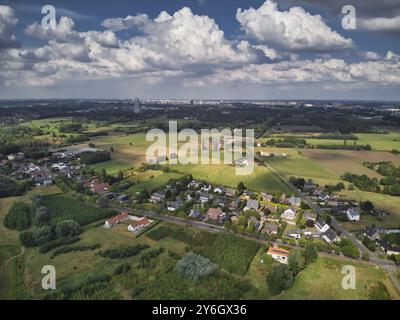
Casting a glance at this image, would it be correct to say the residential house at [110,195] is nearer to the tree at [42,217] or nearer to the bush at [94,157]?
the tree at [42,217]

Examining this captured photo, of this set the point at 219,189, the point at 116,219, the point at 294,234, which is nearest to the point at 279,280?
the point at 294,234

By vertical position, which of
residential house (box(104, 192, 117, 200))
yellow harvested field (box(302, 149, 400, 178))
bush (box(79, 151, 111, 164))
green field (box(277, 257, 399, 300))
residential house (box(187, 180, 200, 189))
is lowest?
green field (box(277, 257, 399, 300))

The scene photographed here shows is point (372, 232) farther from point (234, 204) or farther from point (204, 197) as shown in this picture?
point (204, 197)

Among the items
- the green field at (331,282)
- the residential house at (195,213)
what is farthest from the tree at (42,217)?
the green field at (331,282)

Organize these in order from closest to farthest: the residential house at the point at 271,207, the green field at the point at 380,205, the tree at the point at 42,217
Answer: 1. the tree at the point at 42,217
2. the green field at the point at 380,205
3. the residential house at the point at 271,207

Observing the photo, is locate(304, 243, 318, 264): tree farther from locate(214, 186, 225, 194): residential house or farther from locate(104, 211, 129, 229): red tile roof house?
locate(104, 211, 129, 229): red tile roof house

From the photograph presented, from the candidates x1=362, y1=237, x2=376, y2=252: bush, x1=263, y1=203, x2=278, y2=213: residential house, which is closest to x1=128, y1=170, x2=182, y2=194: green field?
x1=263, y1=203, x2=278, y2=213: residential house
